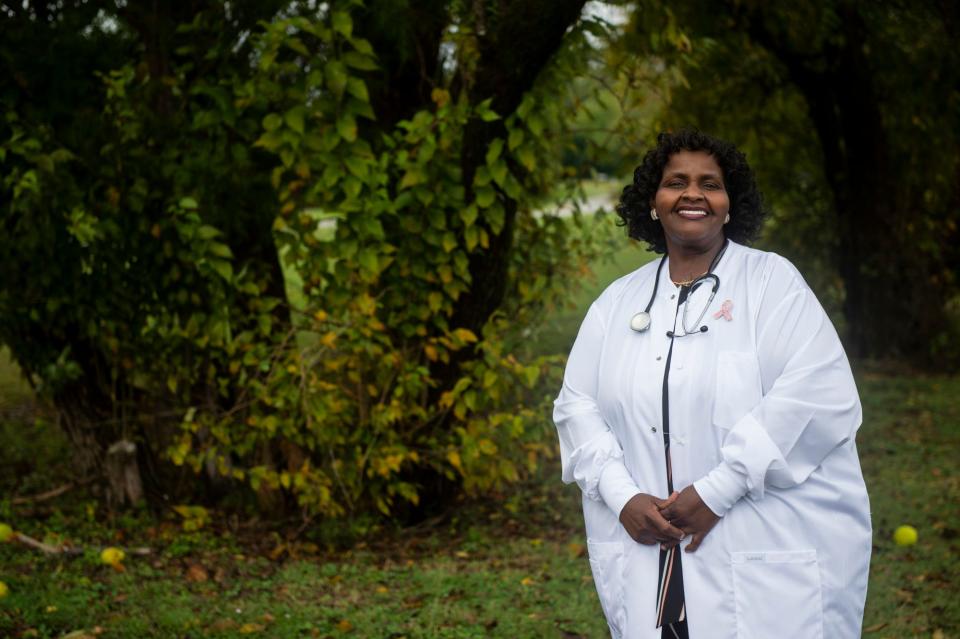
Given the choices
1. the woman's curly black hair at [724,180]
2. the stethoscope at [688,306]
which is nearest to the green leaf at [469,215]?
the woman's curly black hair at [724,180]

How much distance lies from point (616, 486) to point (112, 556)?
3.34 meters

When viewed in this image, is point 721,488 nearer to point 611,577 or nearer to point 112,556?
point 611,577

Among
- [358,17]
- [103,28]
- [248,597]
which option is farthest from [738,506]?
[103,28]

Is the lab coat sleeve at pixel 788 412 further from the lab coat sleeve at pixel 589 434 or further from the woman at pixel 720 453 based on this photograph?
the lab coat sleeve at pixel 589 434

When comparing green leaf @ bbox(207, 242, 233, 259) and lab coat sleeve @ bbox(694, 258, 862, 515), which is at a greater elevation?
green leaf @ bbox(207, 242, 233, 259)

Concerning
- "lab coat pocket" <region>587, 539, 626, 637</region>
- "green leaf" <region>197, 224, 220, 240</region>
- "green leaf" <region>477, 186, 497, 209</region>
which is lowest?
"lab coat pocket" <region>587, 539, 626, 637</region>

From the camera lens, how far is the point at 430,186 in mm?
5473

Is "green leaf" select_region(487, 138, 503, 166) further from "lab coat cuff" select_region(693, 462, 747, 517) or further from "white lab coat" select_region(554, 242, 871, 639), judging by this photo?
"lab coat cuff" select_region(693, 462, 747, 517)

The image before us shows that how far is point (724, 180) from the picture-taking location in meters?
2.83

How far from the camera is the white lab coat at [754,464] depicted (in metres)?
2.48

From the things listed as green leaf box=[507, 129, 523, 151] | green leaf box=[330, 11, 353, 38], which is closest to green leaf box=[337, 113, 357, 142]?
green leaf box=[330, 11, 353, 38]

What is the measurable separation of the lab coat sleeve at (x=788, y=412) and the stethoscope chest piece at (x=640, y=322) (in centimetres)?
28

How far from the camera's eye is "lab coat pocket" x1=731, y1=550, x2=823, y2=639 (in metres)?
2.48

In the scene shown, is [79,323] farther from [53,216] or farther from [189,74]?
[189,74]
